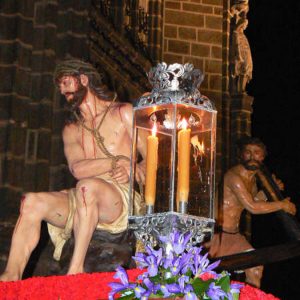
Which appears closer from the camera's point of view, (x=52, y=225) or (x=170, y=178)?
(x=170, y=178)

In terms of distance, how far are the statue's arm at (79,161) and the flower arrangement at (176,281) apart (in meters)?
2.44

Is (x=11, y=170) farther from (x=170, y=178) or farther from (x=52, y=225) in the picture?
(x=170, y=178)

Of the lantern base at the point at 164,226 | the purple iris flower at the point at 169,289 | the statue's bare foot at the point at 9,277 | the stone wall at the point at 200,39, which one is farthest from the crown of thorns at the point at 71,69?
the stone wall at the point at 200,39

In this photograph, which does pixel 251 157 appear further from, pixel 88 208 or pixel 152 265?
pixel 152 265

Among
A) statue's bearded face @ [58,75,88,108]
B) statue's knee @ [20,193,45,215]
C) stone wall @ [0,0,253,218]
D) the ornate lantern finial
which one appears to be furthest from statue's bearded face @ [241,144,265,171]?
the ornate lantern finial

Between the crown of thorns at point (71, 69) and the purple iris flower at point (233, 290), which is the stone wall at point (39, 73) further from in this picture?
the purple iris flower at point (233, 290)

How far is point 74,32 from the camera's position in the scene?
12812 millimetres

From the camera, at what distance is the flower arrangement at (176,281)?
14.8 feet

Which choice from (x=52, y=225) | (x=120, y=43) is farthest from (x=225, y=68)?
(x=52, y=225)

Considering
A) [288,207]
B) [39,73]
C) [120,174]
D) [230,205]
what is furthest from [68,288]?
[39,73]

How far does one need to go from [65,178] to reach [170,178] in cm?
639

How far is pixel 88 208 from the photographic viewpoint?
6.83m

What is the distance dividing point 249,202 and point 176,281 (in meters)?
6.84

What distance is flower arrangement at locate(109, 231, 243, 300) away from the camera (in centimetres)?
452
